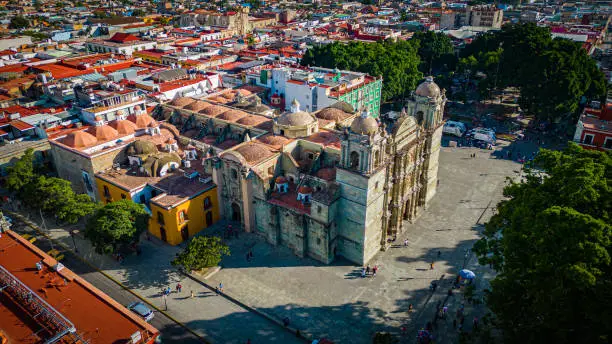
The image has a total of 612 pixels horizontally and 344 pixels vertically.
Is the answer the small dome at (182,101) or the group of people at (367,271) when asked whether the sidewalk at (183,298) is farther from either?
the small dome at (182,101)

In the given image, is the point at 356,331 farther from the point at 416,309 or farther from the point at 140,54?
the point at 140,54

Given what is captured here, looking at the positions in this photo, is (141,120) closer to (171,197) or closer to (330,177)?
(171,197)

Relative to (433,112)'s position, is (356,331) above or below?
below

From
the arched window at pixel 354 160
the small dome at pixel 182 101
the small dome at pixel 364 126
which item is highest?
the small dome at pixel 364 126

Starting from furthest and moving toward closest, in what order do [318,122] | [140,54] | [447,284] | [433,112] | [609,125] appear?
[140,54], [609,125], [318,122], [433,112], [447,284]

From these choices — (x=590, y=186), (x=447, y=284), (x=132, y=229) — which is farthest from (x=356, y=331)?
(x=132, y=229)

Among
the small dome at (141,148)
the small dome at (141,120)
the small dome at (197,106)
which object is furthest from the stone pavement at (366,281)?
the small dome at (197,106)
